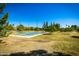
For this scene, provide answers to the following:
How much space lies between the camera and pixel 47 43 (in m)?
2.00

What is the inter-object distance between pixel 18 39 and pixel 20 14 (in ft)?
0.85

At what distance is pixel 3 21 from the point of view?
2.00m

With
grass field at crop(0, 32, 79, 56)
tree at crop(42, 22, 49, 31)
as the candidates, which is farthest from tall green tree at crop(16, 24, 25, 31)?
tree at crop(42, 22, 49, 31)

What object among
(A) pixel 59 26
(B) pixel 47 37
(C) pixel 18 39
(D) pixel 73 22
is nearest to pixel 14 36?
(C) pixel 18 39

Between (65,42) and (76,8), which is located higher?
(76,8)

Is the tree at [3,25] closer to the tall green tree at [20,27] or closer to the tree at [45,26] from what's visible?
the tall green tree at [20,27]

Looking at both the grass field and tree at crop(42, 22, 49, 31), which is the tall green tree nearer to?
the grass field

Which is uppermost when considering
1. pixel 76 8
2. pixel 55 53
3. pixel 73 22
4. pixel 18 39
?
pixel 76 8

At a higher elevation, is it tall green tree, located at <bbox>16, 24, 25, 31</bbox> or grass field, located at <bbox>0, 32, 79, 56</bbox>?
tall green tree, located at <bbox>16, 24, 25, 31</bbox>

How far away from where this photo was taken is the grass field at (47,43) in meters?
1.98

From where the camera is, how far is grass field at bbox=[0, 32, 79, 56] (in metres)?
1.98

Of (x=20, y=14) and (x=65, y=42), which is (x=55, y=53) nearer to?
(x=65, y=42)

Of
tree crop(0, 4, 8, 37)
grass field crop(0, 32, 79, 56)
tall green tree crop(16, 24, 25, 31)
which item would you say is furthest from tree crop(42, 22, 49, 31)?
tree crop(0, 4, 8, 37)

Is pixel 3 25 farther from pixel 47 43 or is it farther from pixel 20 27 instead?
pixel 47 43
